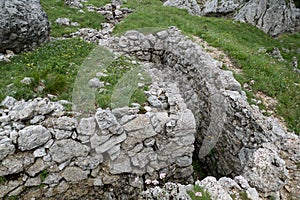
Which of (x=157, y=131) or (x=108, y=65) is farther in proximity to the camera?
(x=108, y=65)

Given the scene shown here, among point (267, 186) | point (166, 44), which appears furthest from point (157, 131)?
point (166, 44)

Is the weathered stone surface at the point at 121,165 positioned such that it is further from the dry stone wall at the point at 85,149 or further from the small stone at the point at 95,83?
the small stone at the point at 95,83

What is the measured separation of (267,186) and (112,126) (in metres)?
3.83

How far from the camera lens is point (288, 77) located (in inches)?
445

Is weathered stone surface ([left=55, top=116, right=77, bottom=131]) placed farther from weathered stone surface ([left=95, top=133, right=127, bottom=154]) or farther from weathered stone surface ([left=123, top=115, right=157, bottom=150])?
weathered stone surface ([left=123, top=115, right=157, bottom=150])

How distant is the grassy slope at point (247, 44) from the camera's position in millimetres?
9914

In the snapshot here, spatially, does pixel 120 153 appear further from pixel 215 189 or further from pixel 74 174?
pixel 215 189

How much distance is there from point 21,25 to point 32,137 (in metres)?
5.85

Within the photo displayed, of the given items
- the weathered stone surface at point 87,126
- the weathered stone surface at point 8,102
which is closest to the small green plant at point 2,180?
the weathered stone surface at point 8,102

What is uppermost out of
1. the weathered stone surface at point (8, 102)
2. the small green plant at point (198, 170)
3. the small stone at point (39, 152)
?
the weathered stone surface at point (8, 102)

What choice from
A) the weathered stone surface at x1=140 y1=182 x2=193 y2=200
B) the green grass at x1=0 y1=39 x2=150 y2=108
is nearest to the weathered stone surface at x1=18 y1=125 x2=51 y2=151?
the green grass at x1=0 y1=39 x2=150 y2=108

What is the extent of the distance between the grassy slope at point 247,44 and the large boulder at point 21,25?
13.3 feet

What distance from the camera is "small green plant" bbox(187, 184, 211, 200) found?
204 inches

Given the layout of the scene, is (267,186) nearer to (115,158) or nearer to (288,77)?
(115,158)
